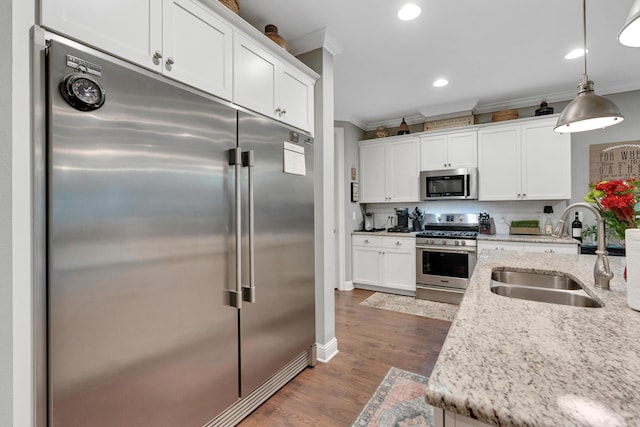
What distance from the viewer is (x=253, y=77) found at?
183 cm

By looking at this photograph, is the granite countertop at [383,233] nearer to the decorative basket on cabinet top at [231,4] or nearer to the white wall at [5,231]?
the decorative basket on cabinet top at [231,4]

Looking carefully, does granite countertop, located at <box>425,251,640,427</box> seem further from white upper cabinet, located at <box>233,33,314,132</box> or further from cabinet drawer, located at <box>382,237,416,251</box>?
cabinet drawer, located at <box>382,237,416,251</box>

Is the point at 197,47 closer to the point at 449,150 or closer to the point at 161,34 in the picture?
the point at 161,34

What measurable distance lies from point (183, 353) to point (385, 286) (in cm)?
343

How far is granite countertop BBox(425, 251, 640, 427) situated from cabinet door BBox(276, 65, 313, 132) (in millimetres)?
1666

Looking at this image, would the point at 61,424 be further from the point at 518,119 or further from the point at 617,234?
the point at 518,119

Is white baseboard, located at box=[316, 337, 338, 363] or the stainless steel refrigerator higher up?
the stainless steel refrigerator

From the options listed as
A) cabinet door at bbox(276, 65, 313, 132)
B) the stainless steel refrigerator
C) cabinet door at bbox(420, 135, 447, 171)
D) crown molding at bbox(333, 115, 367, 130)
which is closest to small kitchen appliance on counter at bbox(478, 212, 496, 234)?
cabinet door at bbox(420, 135, 447, 171)

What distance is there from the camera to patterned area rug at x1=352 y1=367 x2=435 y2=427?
1.74 meters

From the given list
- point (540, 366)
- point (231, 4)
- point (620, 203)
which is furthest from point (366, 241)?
point (540, 366)

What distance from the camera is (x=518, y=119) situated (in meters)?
3.79

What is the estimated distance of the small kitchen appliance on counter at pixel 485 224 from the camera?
4023 mm

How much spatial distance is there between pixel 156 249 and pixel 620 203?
197 centimetres

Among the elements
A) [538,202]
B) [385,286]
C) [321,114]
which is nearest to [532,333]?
[321,114]
